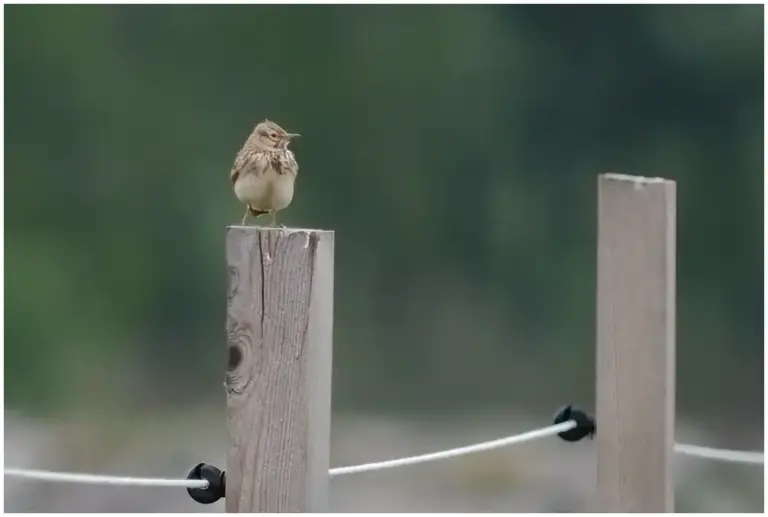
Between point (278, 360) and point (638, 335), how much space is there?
2.14ft

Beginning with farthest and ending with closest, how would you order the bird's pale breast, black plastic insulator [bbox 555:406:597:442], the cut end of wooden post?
the bird's pale breast
black plastic insulator [bbox 555:406:597:442]
the cut end of wooden post

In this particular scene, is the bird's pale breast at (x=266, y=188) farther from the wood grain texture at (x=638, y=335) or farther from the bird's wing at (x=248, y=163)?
the wood grain texture at (x=638, y=335)

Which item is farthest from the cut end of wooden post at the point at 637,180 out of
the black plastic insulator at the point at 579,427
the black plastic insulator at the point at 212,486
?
the black plastic insulator at the point at 212,486

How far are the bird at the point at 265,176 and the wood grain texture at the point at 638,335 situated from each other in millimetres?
1070

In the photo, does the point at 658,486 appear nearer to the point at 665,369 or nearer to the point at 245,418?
the point at 665,369

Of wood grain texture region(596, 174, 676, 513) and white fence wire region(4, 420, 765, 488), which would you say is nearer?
white fence wire region(4, 420, 765, 488)

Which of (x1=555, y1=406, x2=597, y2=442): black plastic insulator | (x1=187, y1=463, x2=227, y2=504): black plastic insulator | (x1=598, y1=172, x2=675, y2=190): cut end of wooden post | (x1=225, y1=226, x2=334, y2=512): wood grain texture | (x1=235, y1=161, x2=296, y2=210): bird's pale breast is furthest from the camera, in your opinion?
(x1=235, y1=161, x2=296, y2=210): bird's pale breast

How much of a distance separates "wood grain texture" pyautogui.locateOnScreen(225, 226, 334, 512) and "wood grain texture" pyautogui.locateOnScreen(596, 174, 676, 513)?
21.5 inches

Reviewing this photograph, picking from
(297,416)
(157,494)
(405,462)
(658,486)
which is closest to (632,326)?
(658,486)

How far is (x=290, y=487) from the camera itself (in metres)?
1.78

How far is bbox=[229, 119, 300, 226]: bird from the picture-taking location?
2.93 meters

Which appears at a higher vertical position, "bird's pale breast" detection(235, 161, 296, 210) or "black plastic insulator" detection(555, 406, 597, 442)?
"bird's pale breast" detection(235, 161, 296, 210)

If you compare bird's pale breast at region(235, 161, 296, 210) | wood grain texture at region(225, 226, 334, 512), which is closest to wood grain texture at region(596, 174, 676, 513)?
wood grain texture at region(225, 226, 334, 512)

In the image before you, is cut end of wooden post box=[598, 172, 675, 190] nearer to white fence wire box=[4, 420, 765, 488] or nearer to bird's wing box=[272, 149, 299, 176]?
white fence wire box=[4, 420, 765, 488]
